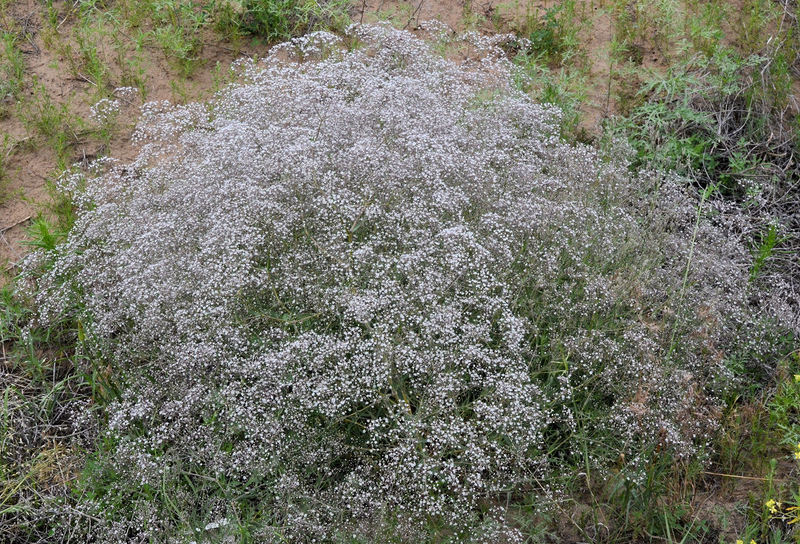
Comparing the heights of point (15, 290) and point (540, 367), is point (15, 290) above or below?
below

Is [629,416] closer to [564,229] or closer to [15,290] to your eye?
[564,229]

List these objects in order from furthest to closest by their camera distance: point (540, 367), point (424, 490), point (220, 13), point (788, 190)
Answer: point (220, 13), point (788, 190), point (540, 367), point (424, 490)

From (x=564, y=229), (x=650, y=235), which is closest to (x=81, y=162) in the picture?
(x=564, y=229)

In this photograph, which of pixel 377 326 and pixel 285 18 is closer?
pixel 377 326

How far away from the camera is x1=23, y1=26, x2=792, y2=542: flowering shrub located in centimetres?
369

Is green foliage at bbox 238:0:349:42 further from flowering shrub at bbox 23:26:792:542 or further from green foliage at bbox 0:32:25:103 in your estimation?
flowering shrub at bbox 23:26:792:542

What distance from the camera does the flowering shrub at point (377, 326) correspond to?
3.69 meters

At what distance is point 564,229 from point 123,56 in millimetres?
4473

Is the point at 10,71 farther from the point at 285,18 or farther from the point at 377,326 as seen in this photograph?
the point at 377,326

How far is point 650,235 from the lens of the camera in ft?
15.4

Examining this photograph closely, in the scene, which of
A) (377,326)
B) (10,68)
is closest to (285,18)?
(10,68)

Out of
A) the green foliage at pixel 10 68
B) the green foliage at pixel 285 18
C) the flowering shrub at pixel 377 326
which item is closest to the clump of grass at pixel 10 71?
the green foliage at pixel 10 68

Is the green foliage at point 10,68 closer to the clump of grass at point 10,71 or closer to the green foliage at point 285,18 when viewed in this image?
the clump of grass at point 10,71

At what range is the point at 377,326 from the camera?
3.76m
